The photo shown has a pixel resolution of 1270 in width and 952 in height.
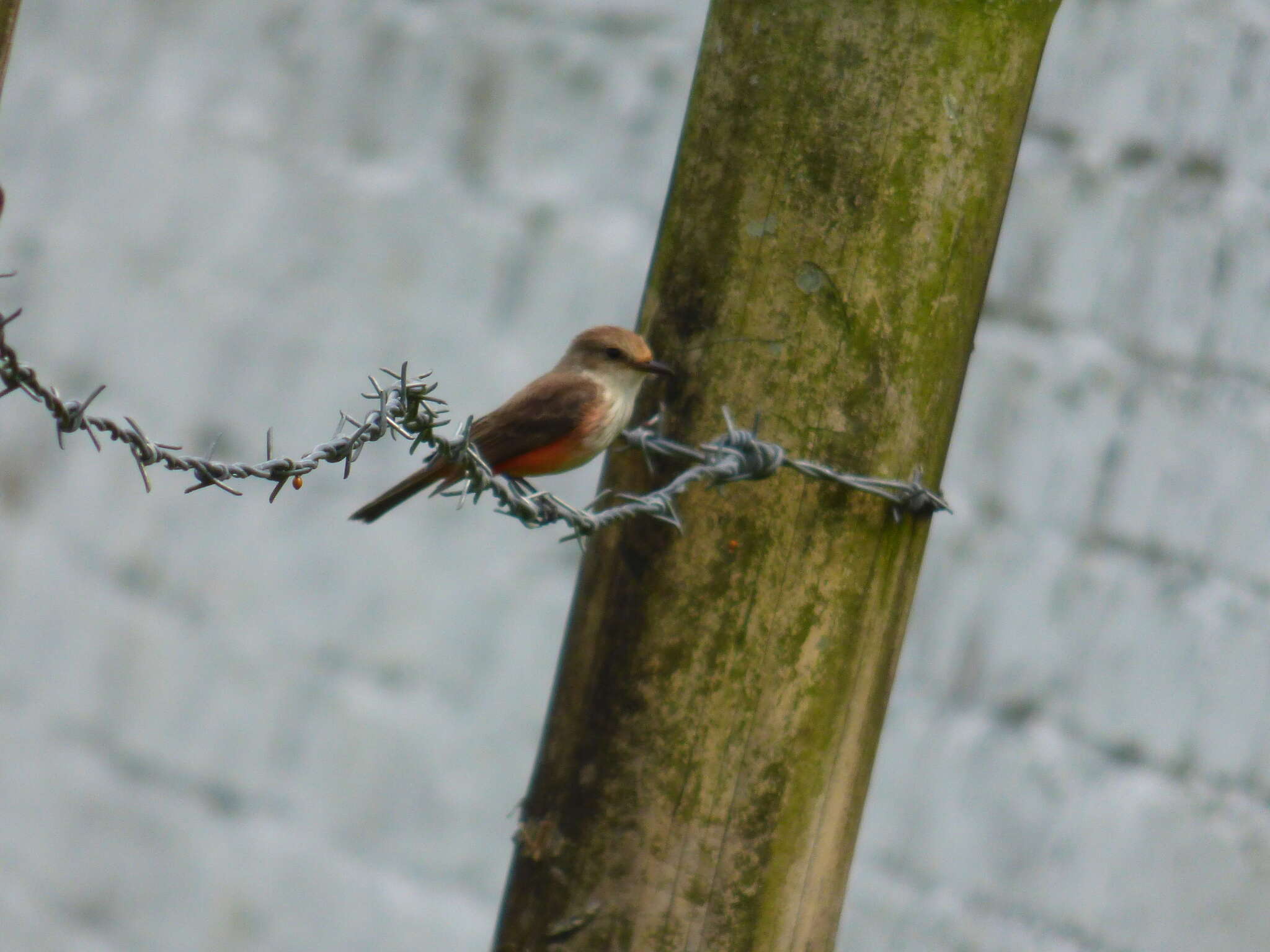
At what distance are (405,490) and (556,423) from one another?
36cm

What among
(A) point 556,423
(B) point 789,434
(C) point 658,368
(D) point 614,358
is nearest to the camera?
(B) point 789,434

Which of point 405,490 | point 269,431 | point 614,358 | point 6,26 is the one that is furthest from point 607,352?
point 6,26

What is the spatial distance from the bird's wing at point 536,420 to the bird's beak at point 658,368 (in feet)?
1.78

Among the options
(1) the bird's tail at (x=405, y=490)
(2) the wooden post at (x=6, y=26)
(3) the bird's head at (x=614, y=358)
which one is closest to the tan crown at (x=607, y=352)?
(3) the bird's head at (x=614, y=358)

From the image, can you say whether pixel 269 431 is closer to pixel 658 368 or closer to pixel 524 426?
pixel 658 368

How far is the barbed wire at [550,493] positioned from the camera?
175 centimetres

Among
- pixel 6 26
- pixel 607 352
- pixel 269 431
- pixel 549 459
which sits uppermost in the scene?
pixel 607 352

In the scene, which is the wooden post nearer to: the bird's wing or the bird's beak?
the bird's beak

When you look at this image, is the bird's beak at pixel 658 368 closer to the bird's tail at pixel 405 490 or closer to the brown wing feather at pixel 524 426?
the brown wing feather at pixel 524 426

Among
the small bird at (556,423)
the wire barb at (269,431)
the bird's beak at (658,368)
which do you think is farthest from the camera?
the small bird at (556,423)

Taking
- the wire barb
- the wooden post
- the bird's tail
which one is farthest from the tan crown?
the wooden post

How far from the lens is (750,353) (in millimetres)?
2316

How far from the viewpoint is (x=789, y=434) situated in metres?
2.30

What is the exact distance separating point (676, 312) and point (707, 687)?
0.64 m
